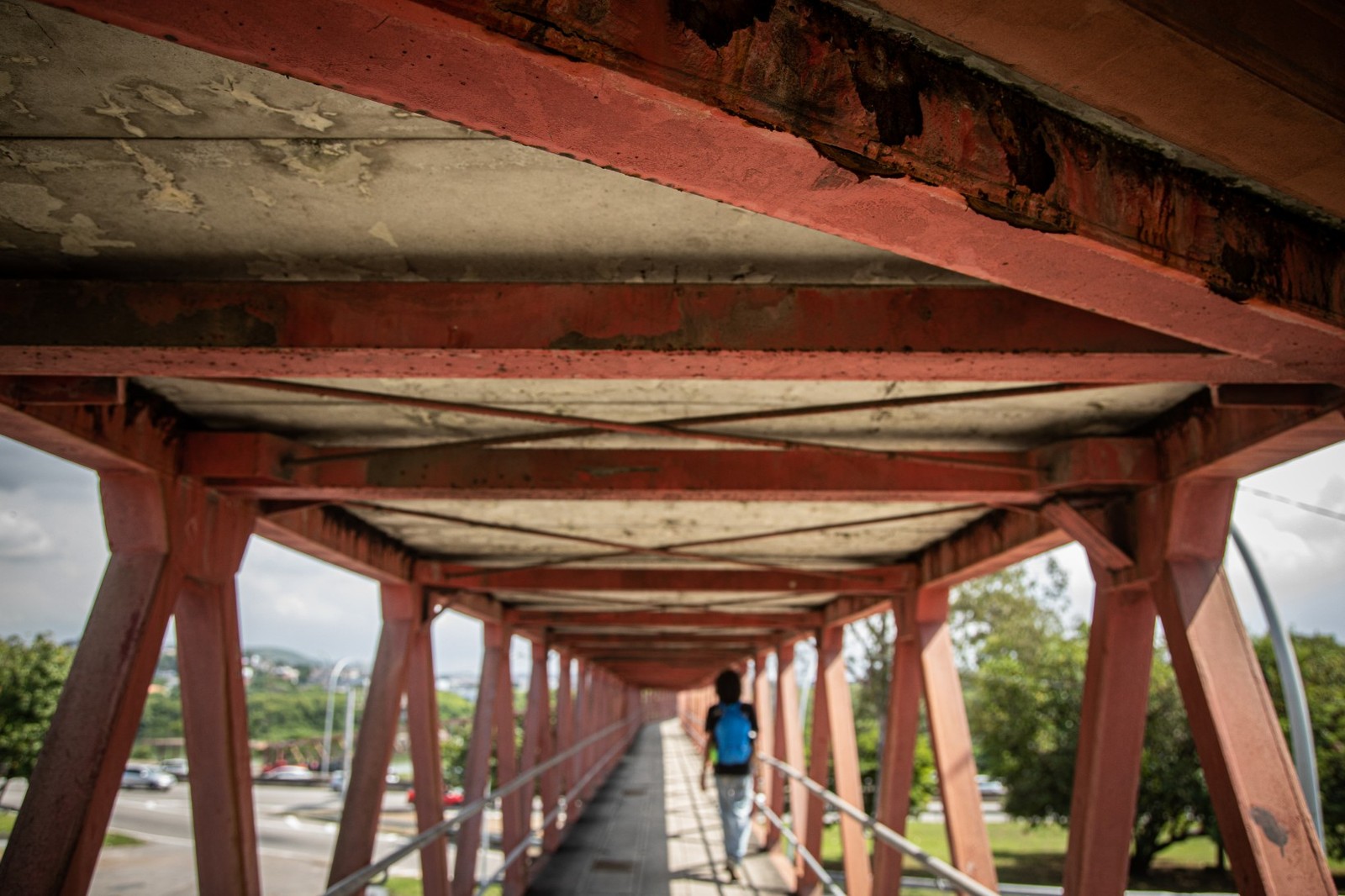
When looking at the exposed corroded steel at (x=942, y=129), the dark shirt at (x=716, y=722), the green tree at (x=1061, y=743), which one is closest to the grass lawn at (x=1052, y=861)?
the green tree at (x=1061, y=743)

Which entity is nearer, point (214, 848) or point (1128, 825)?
point (1128, 825)

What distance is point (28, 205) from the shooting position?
9.92 ft

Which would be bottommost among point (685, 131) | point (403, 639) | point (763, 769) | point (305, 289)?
point (763, 769)

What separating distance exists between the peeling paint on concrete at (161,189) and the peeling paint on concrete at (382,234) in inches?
21.0

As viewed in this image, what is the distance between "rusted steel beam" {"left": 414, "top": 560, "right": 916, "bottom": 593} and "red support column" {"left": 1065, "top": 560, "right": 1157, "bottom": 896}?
4.20m

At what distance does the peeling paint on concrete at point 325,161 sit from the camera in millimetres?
2672

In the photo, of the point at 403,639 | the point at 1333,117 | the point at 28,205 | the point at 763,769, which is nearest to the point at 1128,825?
the point at 1333,117

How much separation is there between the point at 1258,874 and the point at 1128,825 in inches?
42.7

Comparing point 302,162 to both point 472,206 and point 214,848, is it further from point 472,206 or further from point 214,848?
point 214,848

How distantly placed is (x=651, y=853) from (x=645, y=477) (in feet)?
27.9

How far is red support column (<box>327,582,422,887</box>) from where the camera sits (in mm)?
7207

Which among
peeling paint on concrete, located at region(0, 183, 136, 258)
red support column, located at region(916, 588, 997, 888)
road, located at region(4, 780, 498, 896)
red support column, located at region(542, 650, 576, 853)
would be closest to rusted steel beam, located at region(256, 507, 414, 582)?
peeling paint on concrete, located at region(0, 183, 136, 258)

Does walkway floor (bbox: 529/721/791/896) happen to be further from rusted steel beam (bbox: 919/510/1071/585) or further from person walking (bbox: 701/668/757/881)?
rusted steel beam (bbox: 919/510/1071/585)

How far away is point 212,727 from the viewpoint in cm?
544
